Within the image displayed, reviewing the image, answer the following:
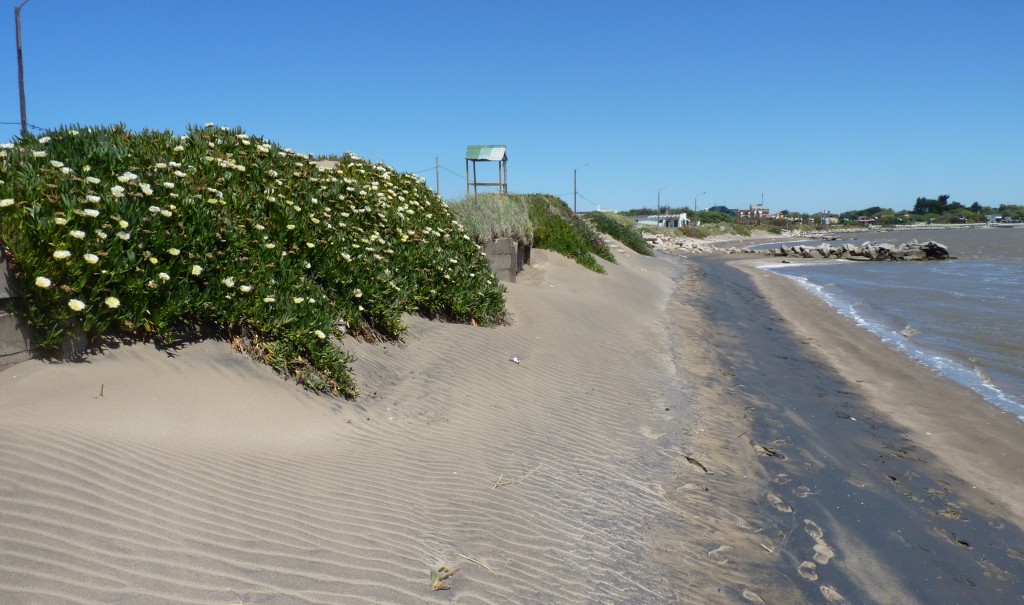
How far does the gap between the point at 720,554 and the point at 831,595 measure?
724 mm

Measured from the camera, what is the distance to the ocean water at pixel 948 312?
37.9 feet

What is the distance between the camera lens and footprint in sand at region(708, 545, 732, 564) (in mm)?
4746

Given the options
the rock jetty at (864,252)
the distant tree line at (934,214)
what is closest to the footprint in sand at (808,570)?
the rock jetty at (864,252)

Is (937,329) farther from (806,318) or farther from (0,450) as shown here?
(0,450)

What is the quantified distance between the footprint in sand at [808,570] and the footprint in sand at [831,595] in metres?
0.11

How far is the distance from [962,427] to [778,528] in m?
4.51

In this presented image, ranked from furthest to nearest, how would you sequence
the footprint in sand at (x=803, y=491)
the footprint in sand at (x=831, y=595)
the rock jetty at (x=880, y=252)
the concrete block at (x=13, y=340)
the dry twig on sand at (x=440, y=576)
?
the rock jetty at (x=880, y=252), the footprint in sand at (x=803, y=491), the concrete block at (x=13, y=340), the footprint in sand at (x=831, y=595), the dry twig on sand at (x=440, y=576)

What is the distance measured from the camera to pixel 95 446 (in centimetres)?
400

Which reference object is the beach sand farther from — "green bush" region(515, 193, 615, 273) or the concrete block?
"green bush" region(515, 193, 615, 273)

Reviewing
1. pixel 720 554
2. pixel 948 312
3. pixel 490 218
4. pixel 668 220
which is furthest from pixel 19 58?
pixel 668 220

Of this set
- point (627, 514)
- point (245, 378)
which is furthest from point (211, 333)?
point (627, 514)

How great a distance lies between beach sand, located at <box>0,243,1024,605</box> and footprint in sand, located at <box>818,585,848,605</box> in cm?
2

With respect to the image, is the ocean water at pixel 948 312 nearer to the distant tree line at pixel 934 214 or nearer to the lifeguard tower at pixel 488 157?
the lifeguard tower at pixel 488 157

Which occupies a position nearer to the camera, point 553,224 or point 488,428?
point 488,428
